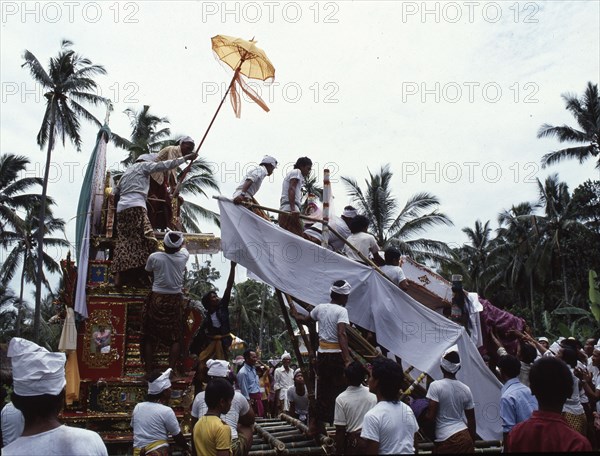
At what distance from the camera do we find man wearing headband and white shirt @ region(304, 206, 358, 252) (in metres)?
9.05

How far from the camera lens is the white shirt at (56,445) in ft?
9.17

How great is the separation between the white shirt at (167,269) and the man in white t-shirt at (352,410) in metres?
3.53

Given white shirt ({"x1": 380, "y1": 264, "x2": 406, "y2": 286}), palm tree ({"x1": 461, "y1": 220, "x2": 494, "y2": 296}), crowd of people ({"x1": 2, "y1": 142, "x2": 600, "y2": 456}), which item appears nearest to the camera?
crowd of people ({"x1": 2, "y1": 142, "x2": 600, "y2": 456})

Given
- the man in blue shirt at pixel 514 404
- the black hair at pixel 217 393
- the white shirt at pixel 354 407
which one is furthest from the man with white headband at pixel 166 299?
the man in blue shirt at pixel 514 404

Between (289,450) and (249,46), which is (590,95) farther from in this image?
(289,450)

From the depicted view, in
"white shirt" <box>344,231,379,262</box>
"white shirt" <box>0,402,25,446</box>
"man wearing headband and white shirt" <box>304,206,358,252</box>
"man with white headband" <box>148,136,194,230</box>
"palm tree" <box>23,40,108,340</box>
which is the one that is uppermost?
"palm tree" <box>23,40,108,340</box>

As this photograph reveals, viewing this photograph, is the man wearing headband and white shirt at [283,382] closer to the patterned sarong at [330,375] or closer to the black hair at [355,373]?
the patterned sarong at [330,375]

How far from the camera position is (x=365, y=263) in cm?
825

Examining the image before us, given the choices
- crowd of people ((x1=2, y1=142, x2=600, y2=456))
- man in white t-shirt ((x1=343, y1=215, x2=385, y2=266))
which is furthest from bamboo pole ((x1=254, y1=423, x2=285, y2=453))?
man in white t-shirt ((x1=343, y1=215, x2=385, y2=266))

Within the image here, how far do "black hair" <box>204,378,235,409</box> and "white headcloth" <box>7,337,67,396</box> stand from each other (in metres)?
2.37

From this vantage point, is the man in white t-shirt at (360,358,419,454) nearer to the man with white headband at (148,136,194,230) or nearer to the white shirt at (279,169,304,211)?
the white shirt at (279,169,304,211)

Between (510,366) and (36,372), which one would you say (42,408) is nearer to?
(36,372)

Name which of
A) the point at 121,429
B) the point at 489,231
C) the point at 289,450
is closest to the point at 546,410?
the point at 289,450

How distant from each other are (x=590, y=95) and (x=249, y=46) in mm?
30969
